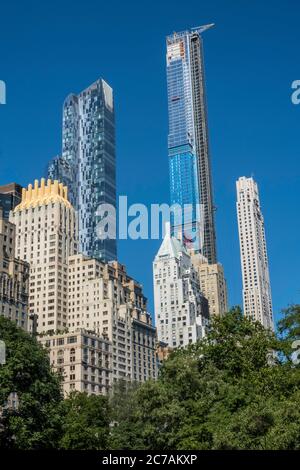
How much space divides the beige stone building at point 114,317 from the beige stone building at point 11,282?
23.0 m

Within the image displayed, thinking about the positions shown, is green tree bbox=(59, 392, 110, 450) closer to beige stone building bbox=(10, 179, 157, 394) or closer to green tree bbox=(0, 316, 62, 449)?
green tree bbox=(0, 316, 62, 449)

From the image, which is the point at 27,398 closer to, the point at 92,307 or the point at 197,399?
the point at 197,399

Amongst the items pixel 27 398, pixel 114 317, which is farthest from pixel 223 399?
pixel 114 317

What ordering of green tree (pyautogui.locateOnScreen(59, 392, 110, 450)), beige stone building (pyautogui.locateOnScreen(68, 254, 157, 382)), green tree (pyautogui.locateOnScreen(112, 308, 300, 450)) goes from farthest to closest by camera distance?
beige stone building (pyautogui.locateOnScreen(68, 254, 157, 382)) → green tree (pyautogui.locateOnScreen(59, 392, 110, 450)) → green tree (pyautogui.locateOnScreen(112, 308, 300, 450))

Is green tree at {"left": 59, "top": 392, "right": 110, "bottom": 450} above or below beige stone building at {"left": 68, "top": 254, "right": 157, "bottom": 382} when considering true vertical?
below

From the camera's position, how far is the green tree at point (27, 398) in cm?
5453

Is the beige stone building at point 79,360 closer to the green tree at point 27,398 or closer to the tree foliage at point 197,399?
the tree foliage at point 197,399

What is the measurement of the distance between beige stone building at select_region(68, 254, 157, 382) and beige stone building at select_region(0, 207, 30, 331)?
2297cm

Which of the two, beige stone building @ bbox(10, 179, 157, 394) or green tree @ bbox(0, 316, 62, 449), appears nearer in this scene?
green tree @ bbox(0, 316, 62, 449)

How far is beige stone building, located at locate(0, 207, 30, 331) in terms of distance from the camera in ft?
512

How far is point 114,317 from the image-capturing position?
599ft

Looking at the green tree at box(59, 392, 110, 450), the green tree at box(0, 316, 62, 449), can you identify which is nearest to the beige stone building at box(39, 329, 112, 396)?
the green tree at box(59, 392, 110, 450)

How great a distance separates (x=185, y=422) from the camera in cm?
5353

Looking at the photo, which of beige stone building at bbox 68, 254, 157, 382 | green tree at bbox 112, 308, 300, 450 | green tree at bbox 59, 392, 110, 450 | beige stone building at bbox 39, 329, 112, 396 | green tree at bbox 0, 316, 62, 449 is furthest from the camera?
beige stone building at bbox 68, 254, 157, 382
